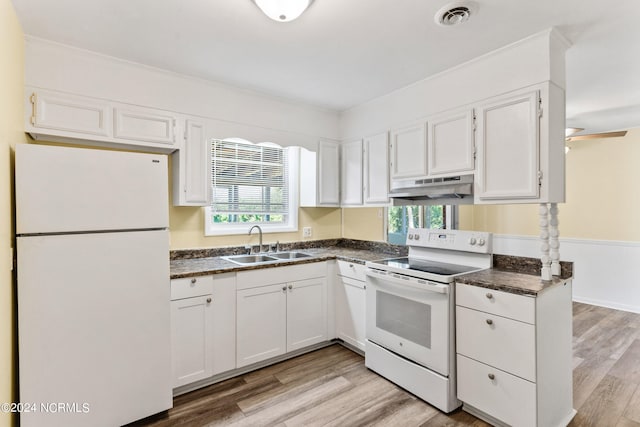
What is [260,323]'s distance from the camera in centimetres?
266

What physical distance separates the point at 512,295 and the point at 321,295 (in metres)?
1.65

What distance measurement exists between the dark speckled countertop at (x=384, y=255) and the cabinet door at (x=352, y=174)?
562 millimetres

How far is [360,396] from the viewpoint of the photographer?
2316mm

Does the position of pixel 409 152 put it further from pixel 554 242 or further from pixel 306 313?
pixel 306 313

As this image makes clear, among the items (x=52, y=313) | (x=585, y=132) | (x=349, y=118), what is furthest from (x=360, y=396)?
(x=585, y=132)

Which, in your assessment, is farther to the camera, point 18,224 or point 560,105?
point 560,105

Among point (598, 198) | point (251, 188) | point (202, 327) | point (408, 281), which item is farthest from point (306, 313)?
point (598, 198)

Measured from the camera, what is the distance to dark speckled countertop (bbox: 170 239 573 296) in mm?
1960

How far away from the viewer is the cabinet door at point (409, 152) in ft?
8.85

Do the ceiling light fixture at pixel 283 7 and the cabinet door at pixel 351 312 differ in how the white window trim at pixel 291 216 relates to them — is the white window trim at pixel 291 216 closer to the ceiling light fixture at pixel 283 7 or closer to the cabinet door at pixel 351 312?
the cabinet door at pixel 351 312

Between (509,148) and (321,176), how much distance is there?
1.89 m

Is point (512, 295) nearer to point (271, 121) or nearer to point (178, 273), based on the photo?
point (178, 273)

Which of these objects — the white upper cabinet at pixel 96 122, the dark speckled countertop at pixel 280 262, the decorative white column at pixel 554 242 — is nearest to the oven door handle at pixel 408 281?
the dark speckled countertop at pixel 280 262

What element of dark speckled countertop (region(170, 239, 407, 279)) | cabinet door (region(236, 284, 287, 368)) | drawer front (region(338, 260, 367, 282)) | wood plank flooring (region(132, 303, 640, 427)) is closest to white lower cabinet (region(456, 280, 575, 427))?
wood plank flooring (region(132, 303, 640, 427))
